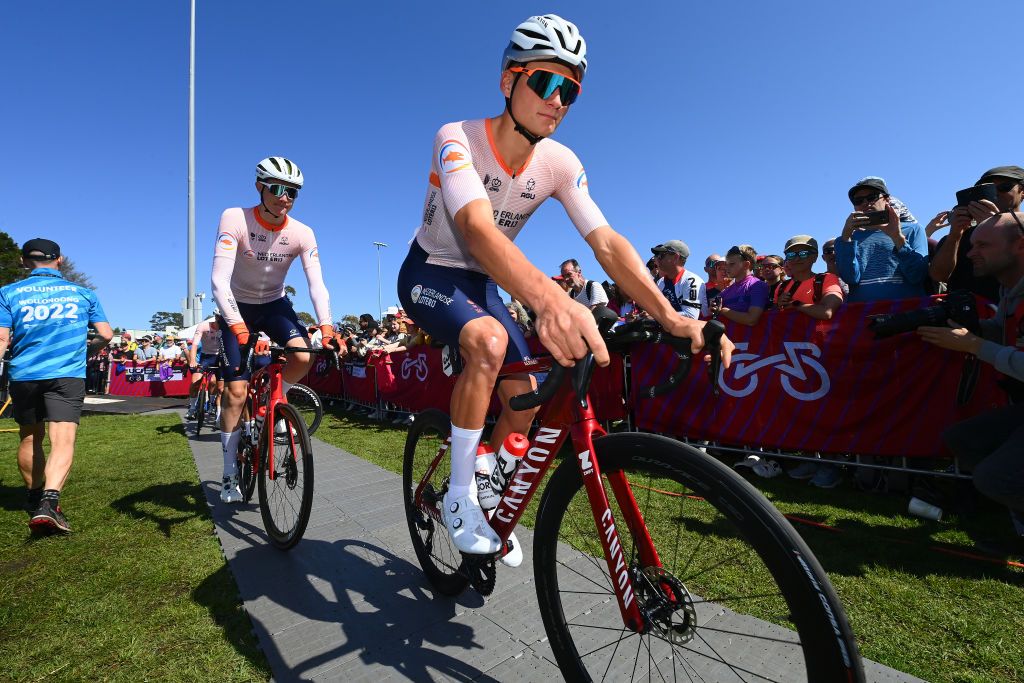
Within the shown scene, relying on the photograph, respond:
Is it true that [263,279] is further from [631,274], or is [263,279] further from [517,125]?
[631,274]

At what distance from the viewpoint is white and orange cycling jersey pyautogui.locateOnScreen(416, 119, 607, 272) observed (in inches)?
94.3

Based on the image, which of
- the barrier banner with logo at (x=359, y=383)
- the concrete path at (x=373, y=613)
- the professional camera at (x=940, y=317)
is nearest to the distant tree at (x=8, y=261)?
the barrier banner with logo at (x=359, y=383)

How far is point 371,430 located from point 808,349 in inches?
286

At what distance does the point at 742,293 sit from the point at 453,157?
5189 mm

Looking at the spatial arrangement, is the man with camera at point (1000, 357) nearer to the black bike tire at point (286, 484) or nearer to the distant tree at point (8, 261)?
the black bike tire at point (286, 484)

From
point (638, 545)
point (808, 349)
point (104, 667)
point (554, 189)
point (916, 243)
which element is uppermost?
point (916, 243)

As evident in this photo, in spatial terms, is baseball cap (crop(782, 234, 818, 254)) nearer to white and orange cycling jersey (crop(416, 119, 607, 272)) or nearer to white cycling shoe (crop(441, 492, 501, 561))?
white and orange cycling jersey (crop(416, 119, 607, 272))

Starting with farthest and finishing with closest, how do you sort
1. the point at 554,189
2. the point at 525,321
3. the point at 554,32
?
the point at 525,321 < the point at 554,189 < the point at 554,32

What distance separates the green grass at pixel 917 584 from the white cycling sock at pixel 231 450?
285 cm

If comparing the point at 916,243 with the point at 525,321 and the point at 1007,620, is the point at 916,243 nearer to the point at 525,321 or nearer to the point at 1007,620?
the point at 1007,620

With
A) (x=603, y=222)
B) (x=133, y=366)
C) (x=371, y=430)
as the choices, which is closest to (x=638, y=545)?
(x=603, y=222)

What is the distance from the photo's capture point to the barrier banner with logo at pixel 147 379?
2072 centimetres

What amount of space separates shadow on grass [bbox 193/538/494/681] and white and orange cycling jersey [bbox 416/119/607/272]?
1.90m

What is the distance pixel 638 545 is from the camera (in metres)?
1.72
